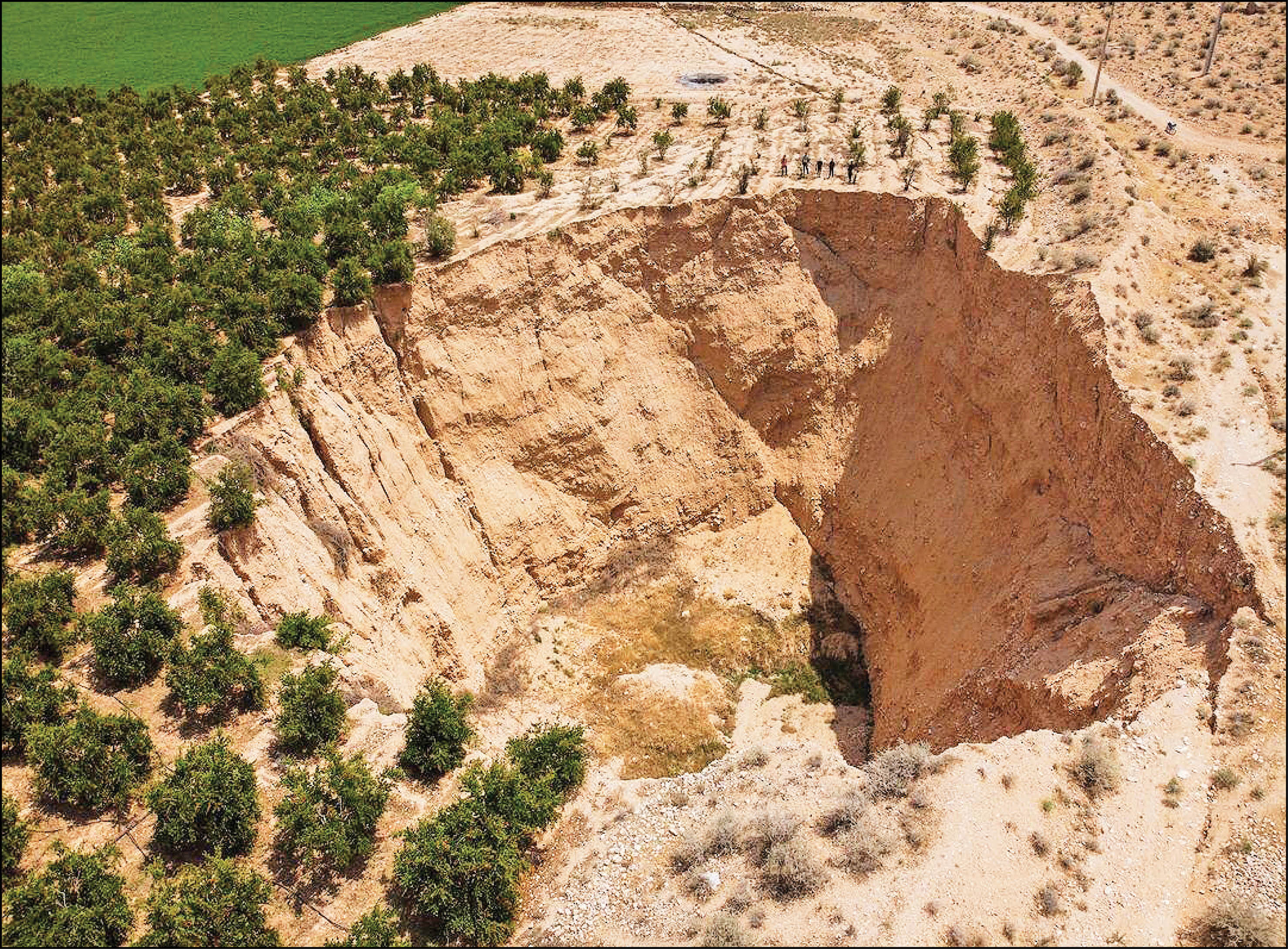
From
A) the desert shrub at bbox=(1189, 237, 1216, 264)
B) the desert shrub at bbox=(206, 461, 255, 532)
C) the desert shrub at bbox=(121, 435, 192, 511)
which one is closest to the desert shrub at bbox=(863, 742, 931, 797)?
the desert shrub at bbox=(206, 461, 255, 532)

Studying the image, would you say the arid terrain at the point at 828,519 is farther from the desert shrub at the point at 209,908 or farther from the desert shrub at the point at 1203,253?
the desert shrub at the point at 209,908

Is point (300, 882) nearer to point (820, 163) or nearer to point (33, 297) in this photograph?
point (33, 297)

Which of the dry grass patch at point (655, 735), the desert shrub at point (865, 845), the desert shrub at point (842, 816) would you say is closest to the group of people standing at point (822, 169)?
the dry grass patch at point (655, 735)

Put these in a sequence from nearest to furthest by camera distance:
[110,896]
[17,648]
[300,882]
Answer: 1. [110,896]
2. [300,882]
3. [17,648]

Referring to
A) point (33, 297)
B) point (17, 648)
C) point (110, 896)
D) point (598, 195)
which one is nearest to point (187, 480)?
point (17, 648)

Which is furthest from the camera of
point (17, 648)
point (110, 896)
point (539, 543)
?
point (539, 543)

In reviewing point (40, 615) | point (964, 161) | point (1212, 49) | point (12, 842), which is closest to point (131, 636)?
point (40, 615)

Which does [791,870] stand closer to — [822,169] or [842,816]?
[842,816]
